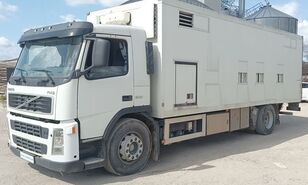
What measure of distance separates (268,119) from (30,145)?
326 inches

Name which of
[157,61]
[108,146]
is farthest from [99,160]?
[157,61]

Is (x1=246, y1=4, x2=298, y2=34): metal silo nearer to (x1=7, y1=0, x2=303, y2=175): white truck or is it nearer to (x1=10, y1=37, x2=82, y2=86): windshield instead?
(x1=7, y1=0, x2=303, y2=175): white truck

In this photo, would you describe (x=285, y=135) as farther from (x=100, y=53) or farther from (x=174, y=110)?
(x=100, y=53)

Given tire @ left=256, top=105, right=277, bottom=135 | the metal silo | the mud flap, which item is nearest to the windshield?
tire @ left=256, top=105, right=277, bottom=135

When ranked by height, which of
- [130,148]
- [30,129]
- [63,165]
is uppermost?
[30,129]

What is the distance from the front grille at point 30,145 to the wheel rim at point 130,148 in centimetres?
142

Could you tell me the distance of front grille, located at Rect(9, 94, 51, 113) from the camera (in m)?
6.37

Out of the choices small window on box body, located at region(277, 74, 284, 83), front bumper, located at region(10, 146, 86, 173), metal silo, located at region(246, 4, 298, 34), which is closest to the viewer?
front bumper, located at region(10, 146, 86, 173)

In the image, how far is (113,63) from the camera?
6891mm

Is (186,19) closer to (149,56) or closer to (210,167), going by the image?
(149,56)

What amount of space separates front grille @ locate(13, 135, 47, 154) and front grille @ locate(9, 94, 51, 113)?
1.96ft

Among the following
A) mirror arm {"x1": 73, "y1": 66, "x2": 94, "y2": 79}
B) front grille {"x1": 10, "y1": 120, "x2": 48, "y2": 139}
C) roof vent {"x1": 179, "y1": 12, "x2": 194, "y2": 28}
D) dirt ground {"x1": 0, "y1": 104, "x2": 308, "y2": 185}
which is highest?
roof vent {"x1": 179, "y1": 12, "x2": 194, "y2": 28}

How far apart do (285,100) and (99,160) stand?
8.62 meters

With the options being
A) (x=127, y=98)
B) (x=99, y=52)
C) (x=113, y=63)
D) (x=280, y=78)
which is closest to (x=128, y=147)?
(x=127, y=98)
